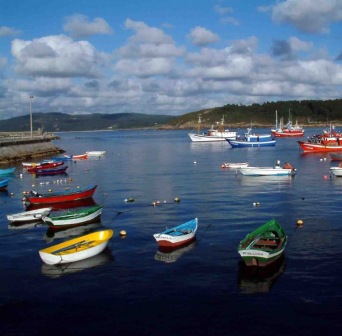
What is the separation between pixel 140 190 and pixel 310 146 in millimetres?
64207

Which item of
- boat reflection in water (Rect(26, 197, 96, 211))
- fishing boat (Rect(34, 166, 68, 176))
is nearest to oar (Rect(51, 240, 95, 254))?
boat reflection in water (Rect(26, 197, 96, 211))

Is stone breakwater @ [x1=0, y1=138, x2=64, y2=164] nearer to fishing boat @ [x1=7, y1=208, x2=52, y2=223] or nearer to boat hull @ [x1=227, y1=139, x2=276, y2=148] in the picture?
boat hull @ [x1=227, y1=139, x2=276, y2=148]

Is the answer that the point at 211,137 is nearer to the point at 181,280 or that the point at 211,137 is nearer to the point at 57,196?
the point at 57,196

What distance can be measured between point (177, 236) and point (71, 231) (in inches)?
393

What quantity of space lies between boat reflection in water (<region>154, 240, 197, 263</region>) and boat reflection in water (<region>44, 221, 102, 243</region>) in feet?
26.8

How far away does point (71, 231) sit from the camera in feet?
114

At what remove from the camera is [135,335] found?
709 inches

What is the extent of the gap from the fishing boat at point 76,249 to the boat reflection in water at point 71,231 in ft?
15.3

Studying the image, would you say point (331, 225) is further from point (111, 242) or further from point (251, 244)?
point (111, 242)

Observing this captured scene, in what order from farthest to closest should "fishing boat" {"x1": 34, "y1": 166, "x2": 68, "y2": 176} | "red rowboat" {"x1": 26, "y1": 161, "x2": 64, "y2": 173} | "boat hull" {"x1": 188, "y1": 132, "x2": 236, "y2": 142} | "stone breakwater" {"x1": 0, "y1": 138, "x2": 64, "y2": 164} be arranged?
"boat hull" {"x1": 188, "y1": 132, "x2": 236, "y2": 142} → "stone breakwater" {"x1": 0, "y1": 138, "x2": 64, "y2": 164} → "red rowboat" {"x1": 26, "y1": 161, "x2": 64, "y2": 173} → "fishing boat" {"x1": 34, "y1": 166, "x2": 68, "y2": 176}

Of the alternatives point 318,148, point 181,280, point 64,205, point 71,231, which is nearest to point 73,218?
point 71,231

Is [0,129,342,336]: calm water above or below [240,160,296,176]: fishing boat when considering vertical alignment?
below

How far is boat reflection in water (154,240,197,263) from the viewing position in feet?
88.7

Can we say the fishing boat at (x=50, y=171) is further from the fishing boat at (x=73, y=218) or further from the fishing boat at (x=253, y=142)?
the fishing boat at (x=253, y=142)
